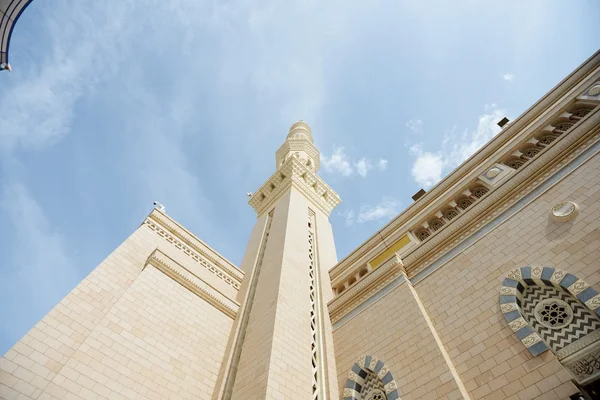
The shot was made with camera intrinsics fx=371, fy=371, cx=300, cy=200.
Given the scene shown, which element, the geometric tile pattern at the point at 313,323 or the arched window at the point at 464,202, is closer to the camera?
the geometric tile pattern at the point at 313,323

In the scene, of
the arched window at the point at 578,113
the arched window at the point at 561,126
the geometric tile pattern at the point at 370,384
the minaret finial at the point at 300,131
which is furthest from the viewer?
the minaret finial at the point at 300,131

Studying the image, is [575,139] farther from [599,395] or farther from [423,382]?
[423,382]

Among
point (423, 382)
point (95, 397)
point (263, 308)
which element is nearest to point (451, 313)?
point (423, 382)

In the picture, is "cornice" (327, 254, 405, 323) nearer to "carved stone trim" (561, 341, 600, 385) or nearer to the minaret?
the minaret

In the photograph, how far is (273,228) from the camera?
489 inches

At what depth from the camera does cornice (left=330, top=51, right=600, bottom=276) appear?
9.27 m

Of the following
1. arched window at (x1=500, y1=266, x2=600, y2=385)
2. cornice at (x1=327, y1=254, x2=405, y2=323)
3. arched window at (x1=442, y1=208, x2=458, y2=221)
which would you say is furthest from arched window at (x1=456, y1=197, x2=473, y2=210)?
arched window at (x1=500, y1=266, x2=600, y2=385)

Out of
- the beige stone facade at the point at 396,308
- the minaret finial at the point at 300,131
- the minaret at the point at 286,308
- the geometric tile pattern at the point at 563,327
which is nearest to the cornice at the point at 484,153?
the beige stone facade at the point at 396,308

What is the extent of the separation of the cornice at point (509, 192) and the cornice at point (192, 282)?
4.48m

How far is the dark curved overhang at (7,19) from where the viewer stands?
5.71 meters

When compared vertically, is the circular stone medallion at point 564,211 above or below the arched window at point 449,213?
below

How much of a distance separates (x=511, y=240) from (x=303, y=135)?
16363mm

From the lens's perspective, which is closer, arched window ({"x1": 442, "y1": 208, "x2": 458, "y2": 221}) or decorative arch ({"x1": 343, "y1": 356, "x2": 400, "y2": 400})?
decorative arch ({"x1": 343, "y1": 356, "x2": 400, "y2": 400})

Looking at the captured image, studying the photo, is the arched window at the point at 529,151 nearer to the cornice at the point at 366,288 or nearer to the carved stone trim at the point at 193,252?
the cornice at the point at 366,288
